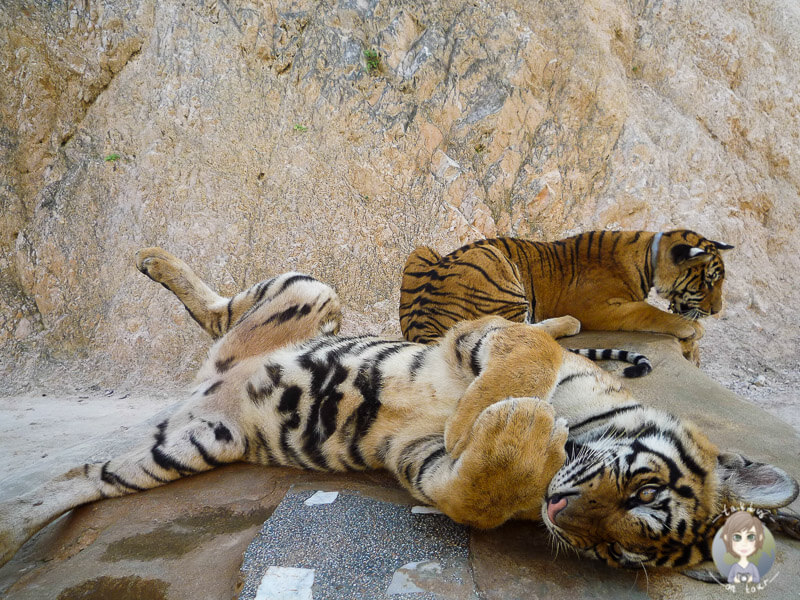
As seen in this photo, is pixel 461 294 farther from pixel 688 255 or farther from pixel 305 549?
pixel 305 549

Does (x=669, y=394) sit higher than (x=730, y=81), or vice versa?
(x=730, y=81)

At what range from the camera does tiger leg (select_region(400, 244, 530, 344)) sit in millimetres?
3465

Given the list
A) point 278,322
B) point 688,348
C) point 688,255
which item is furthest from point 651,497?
point 688,255

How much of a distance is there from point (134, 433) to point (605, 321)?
3.11 m

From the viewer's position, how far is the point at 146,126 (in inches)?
208

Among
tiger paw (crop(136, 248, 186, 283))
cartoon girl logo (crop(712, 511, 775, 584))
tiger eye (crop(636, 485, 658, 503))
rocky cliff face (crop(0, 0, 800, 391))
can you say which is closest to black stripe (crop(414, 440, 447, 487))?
tiger eye (crop(636, 485, 658, 503))

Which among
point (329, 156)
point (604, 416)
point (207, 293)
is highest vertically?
point (329, 156)

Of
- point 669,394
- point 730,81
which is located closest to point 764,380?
point 669,394

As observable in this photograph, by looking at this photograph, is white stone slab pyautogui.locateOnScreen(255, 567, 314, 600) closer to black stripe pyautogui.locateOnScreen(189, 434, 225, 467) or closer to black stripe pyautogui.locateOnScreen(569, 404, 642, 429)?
black stripe pyautogui.locateOnScreen(189, 434, 225, 467)

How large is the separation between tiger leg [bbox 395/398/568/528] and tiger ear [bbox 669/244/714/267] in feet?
8.69

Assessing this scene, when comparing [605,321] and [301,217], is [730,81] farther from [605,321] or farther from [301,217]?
[301,217]

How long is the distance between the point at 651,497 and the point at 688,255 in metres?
2.73

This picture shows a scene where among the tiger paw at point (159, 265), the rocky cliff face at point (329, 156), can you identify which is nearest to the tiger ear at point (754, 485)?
the tiger paw at point (159, 265)
